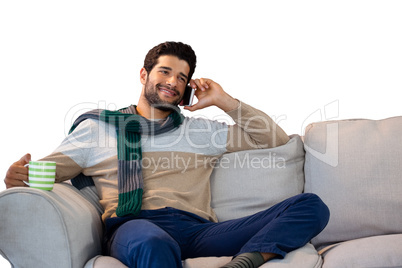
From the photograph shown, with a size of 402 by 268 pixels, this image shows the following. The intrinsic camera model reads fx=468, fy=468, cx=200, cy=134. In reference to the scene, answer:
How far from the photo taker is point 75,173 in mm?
2180

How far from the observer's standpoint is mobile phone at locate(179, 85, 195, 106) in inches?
96.7

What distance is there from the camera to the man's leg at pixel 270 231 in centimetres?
179

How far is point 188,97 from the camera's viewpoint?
2.47m

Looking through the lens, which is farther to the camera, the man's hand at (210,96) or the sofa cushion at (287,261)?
the man's hand at (210,96)

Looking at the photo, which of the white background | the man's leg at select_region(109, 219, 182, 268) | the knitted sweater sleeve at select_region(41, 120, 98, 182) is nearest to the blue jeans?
the man's leg at select_region(109, 219, 182, 268)

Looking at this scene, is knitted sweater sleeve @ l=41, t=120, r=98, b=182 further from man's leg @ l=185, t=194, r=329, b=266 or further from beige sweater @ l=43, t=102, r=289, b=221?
man's leg @ l=185, t=194, r=329, b=266

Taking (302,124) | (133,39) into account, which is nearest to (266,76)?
(302,124)

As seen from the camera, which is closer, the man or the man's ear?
the man

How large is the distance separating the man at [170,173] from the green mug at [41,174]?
0.28 ft

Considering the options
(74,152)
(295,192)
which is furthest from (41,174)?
(295,192)

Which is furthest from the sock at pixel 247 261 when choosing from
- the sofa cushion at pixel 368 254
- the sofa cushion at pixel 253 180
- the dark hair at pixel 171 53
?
the dark hair at pixel 171 53

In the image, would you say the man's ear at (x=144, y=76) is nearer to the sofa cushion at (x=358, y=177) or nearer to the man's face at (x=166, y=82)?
the man's face at (x=166, y=82)

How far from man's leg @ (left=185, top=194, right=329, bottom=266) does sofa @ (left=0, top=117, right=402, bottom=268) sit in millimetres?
66

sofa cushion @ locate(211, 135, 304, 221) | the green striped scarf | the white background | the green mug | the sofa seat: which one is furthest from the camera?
the white background
